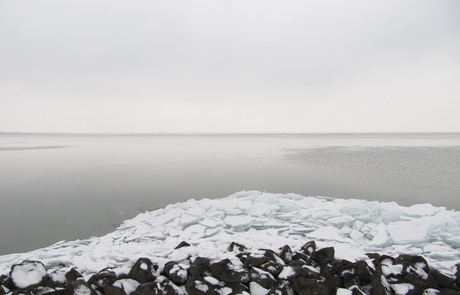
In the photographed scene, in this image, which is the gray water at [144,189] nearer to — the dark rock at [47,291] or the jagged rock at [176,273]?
the dark rock at [47,291]

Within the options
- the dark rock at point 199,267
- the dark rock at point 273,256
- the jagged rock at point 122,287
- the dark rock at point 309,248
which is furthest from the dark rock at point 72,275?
the dark rock at point 309,248

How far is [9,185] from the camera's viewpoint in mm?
11141

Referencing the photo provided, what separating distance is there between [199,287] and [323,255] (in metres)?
1.75

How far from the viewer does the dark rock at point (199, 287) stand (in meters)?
3.23

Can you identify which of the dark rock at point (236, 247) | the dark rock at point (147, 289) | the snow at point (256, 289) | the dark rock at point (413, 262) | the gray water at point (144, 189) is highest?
the dark rock at point (413, 262)

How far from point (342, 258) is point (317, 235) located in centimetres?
133

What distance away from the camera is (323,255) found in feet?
12.5

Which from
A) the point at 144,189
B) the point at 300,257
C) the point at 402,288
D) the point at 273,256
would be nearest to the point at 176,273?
the point at 273,256

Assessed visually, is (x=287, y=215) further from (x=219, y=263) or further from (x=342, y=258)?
(x=219, y=263)

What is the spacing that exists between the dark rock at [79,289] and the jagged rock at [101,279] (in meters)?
0.13

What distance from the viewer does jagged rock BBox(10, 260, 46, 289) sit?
10.8 ft

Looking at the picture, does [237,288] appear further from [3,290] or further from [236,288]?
[3,290]

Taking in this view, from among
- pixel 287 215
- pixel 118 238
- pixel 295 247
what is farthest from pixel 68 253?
pixel 287 215

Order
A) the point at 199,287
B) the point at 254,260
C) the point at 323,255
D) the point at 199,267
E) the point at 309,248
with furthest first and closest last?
1. the point at 309,248
2. the point at 323,255
3. the point at 254,260
4. the point at 199,267
5. the point at 199,287
